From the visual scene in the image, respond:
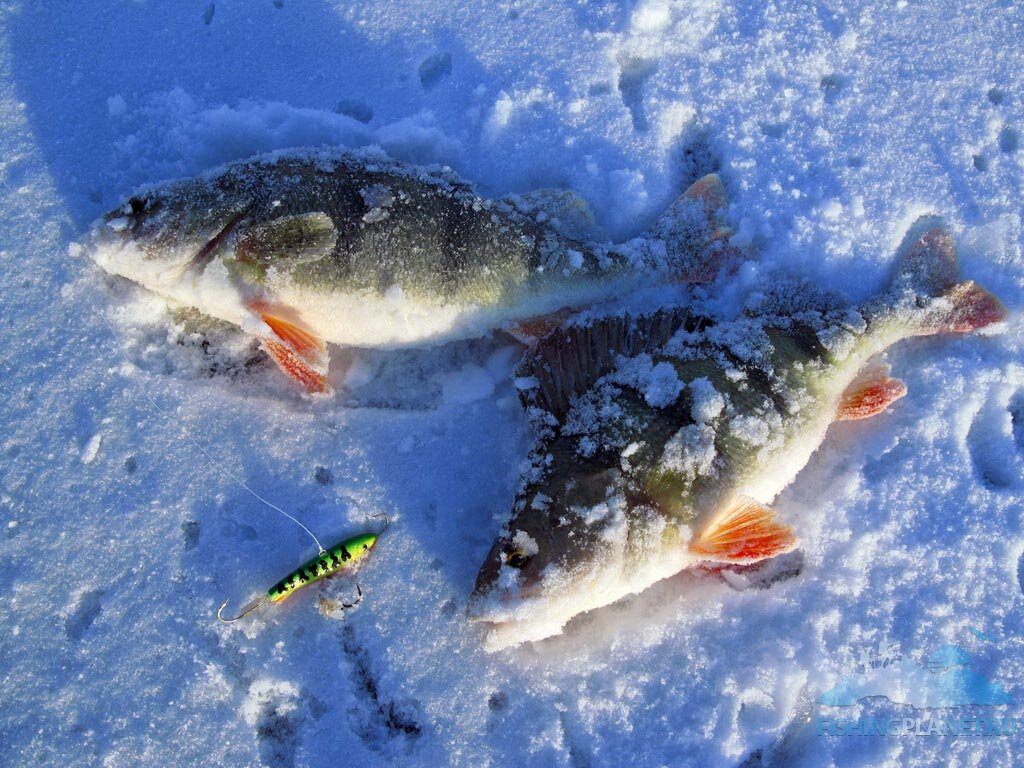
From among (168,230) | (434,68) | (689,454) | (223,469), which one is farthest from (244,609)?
(434,68)

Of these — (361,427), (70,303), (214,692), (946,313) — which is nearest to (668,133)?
(946,313)

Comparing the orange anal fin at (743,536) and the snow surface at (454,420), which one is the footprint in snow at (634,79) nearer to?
the snow surface at (454,420)

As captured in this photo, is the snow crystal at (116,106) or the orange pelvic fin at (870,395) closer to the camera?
the orange pelvic fin at (870,395)

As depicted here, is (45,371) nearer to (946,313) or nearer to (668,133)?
(668,133)

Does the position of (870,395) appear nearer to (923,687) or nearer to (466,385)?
(923,687)

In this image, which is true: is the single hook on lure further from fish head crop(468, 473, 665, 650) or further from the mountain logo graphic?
the mountain logo graphic

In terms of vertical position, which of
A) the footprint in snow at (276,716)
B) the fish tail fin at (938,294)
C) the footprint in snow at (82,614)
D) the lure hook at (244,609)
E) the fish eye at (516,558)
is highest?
the fish tail fin at (938,294)

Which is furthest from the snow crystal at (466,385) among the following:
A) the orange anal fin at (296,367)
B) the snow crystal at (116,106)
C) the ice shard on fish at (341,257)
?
the snow crystal at (116,106)

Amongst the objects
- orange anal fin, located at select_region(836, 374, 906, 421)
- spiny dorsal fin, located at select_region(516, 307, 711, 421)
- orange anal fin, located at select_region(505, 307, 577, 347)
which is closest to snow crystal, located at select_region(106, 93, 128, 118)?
orange anal fin, located at select_region(505, 307, 577, 347)

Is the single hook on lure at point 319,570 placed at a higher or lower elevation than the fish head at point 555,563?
lower
